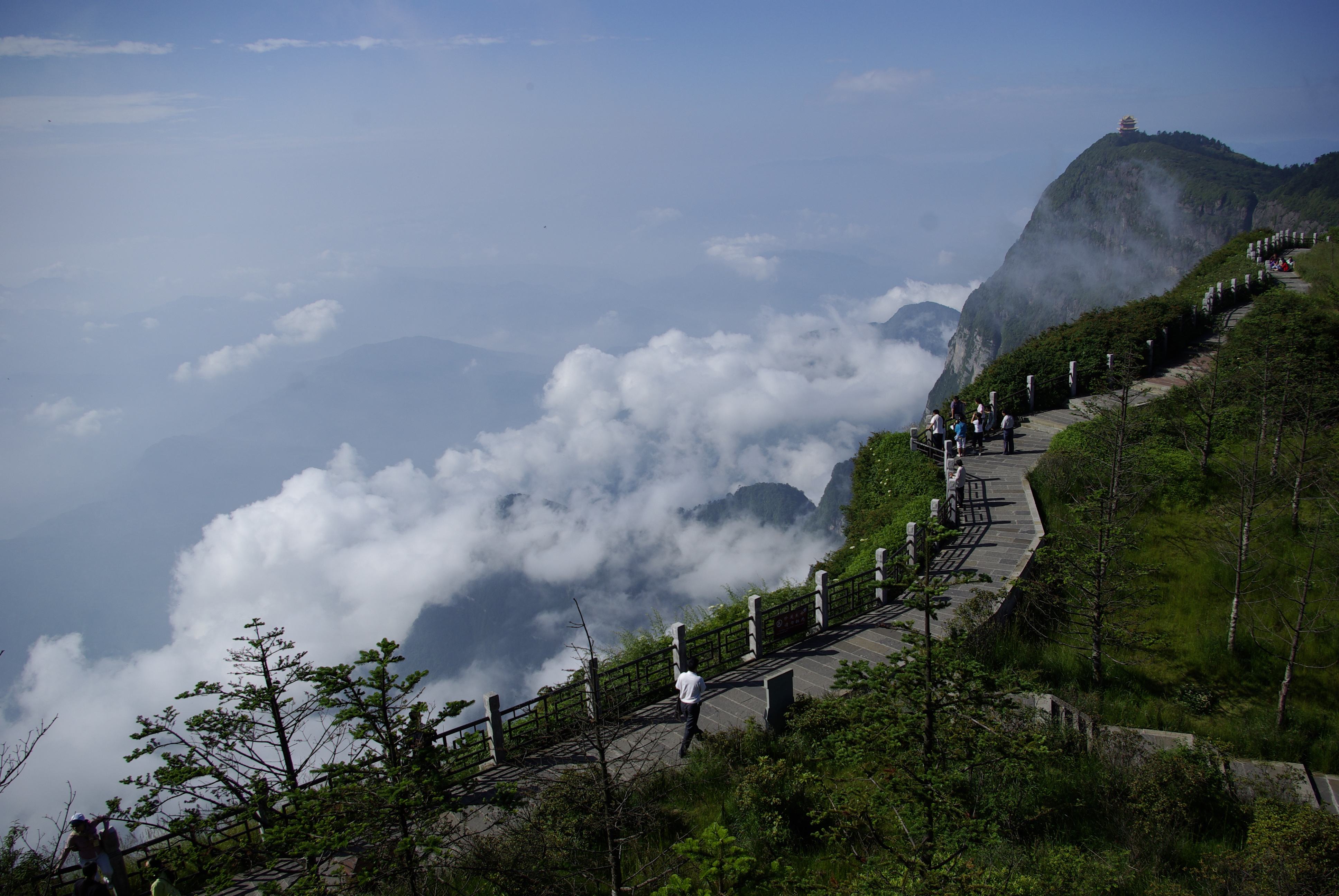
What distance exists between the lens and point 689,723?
34.8 ft

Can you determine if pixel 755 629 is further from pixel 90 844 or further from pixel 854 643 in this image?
pixel 90 844

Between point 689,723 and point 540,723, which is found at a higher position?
point 689,723

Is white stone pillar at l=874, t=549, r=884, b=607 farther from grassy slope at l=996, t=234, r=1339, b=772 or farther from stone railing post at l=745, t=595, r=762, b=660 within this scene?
stone railing post at l=745, t=595, r=762, b=660

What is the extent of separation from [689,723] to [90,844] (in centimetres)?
702

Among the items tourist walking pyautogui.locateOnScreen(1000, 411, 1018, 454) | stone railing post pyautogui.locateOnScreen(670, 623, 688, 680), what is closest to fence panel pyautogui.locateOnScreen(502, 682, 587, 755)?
stone railing post pyautogui.locateOnScreen(670, 623, 688, 680)

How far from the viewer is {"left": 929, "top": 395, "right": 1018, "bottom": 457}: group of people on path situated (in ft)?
72.6

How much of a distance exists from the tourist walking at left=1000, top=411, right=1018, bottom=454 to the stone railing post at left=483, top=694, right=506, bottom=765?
56.4 feet

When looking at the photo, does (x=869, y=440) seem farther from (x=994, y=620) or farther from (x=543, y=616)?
(x=543, y=616)

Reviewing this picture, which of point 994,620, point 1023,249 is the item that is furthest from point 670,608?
point 994,620

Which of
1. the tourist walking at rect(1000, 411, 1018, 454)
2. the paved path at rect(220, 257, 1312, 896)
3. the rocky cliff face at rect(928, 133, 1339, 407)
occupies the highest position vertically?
the rocky cliff face at rect(928, 133, 1339, 407)

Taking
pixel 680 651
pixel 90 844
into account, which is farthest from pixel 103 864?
pixel 680 651

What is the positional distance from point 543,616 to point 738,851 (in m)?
173

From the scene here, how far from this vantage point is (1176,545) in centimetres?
1595

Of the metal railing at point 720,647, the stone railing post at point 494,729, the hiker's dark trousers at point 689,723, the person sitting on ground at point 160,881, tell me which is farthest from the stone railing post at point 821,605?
the person sitting on ground at point 160,881
